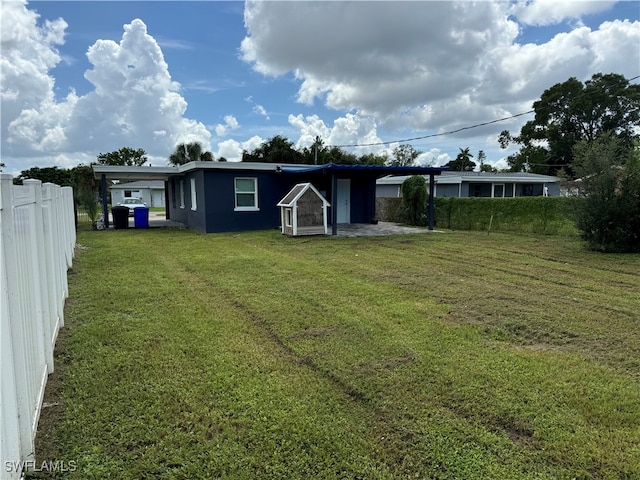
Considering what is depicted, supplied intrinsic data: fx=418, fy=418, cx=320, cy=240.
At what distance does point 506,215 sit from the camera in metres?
15.9

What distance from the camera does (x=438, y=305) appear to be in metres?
5.45

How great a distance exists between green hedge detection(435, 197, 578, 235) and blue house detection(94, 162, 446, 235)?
2.79 m

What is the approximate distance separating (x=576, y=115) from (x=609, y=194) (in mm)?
35976

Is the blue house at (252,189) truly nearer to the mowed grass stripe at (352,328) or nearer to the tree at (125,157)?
the mowed grass stripe at (352,328)

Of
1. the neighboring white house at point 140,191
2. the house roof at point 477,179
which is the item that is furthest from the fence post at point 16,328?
the neighboring white house at point 140,191

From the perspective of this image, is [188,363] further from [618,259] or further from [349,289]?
[618,259]

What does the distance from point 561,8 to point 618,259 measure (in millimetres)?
8248

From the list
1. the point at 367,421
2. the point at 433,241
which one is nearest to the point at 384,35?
the point at 433,241

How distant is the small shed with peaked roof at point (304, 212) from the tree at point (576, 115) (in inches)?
1262

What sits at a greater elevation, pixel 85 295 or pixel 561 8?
pixel 561 8

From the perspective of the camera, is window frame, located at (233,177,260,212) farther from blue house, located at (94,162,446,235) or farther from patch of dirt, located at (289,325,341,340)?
patch of dirt, located at (289,325,341,340)

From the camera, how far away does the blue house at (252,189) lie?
50.3 ft

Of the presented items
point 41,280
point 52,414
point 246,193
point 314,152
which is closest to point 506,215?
point 246,193

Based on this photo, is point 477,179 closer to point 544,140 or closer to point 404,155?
point 544,140
